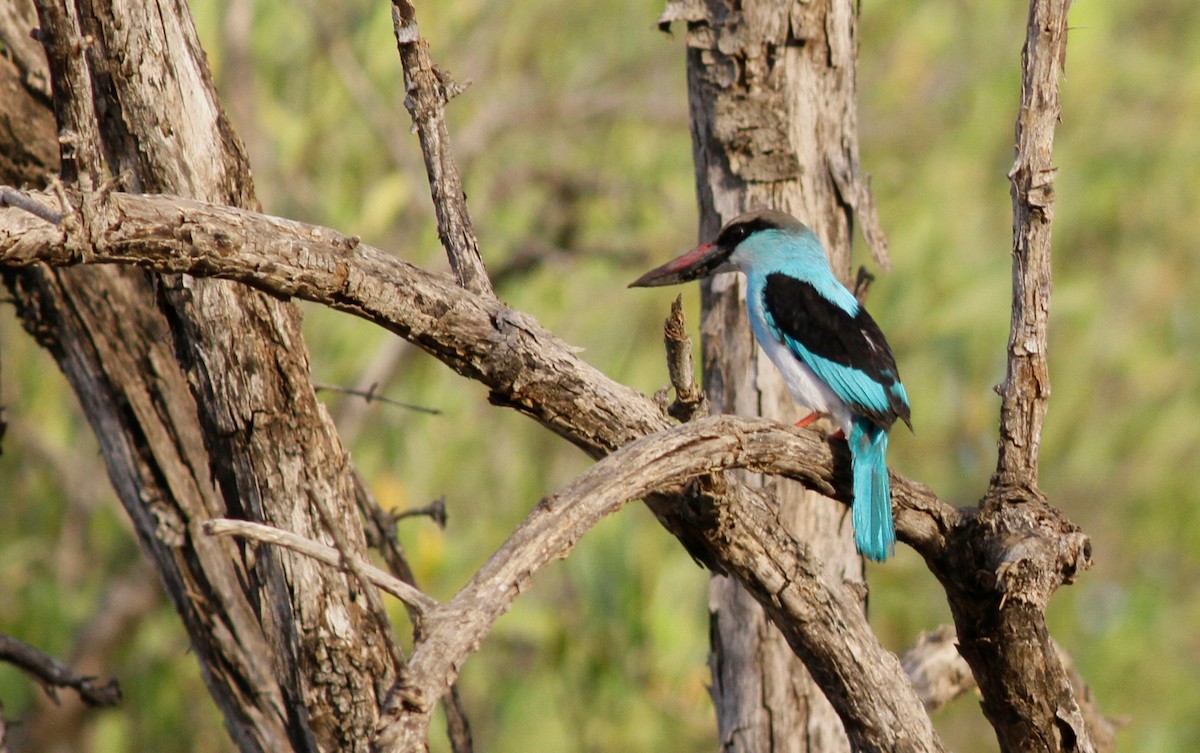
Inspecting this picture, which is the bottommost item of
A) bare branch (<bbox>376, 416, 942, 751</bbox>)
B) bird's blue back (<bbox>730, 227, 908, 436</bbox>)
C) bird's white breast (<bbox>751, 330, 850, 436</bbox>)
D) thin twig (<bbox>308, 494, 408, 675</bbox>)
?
bare branch (<bbox>376, 416, 942, 751</bbox>)

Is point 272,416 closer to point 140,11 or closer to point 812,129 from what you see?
point 140,11

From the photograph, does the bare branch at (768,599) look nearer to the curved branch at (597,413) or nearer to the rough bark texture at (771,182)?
the curved branch at (597,413)

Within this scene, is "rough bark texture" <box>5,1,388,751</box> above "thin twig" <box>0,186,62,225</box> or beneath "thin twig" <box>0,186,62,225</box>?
above

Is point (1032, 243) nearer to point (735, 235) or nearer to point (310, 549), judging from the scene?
point (735, 235)

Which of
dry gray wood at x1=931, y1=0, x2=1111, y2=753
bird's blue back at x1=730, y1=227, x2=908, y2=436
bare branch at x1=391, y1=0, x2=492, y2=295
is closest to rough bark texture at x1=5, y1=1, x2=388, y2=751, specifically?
bare branch at x1=391, y1=0, x2=492, y2=295

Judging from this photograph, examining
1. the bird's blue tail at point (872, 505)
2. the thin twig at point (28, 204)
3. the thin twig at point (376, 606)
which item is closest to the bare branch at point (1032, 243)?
the bird's blue tail at point (872, 505)

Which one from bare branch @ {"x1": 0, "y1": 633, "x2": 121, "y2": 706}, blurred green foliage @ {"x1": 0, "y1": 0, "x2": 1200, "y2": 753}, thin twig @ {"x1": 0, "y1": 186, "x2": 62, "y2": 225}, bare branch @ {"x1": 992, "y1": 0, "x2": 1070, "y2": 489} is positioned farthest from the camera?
blurred green foliage @ {"x1": 0, "y1": 0, "x2": 1200, "y2": 753}

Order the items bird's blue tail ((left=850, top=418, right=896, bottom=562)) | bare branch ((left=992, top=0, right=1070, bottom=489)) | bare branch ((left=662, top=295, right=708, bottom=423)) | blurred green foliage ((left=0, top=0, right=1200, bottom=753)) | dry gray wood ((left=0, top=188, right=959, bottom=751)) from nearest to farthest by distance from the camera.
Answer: dry gray wood ((left=0, top=188, right=959, bottom=751)) → bare branch ((left=662, top=295, right=708, bottom=423)) → bare branch ((left=992, top=0, right=1070, bottom=489)) → bird's blue tail ((left=850, top=418, right=896, bottom=562)) → blurred green foliage ((left=0, top=0, right=1200, bottom=753))

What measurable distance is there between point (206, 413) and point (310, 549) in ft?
3.33

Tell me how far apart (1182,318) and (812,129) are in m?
3.52

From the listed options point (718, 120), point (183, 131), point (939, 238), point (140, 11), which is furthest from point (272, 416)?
point (939, 238)

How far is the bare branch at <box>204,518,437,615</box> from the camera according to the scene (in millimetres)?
1411

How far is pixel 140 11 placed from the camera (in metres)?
2.16

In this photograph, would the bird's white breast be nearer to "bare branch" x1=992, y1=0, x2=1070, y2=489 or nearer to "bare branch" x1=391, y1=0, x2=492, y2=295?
"bare branch" x1=992, y1=0, x2=1070, y2=489
